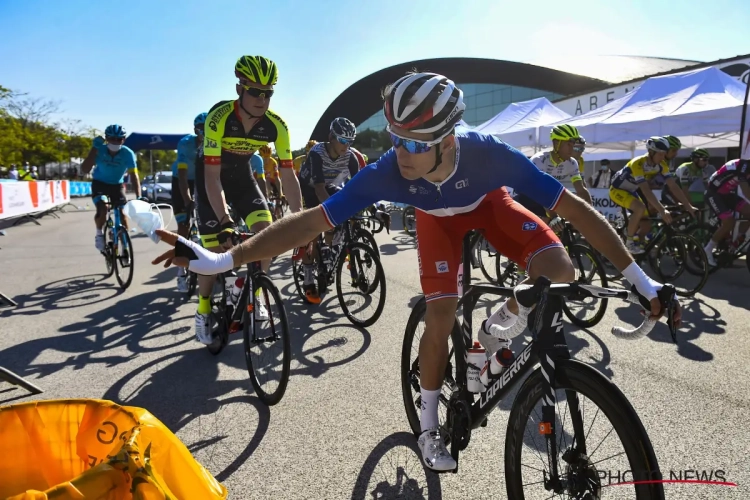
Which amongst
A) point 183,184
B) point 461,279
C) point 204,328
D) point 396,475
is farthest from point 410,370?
point 183,184

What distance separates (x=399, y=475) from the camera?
8.50ft

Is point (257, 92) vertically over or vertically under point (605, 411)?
over

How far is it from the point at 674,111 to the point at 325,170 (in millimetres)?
8546

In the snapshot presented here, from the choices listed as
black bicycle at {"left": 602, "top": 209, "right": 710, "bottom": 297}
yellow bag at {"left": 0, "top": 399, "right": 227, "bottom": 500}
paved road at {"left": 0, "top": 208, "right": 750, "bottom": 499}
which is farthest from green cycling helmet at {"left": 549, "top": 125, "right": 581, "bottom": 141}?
yellow bag at {"left": 0, "top": 399, "right": 227, "bottom": 500}

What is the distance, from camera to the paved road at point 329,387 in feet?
8.57

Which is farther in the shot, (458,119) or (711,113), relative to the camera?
(711,113)

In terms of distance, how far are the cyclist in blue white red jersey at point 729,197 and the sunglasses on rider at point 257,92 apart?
6710 millimetres

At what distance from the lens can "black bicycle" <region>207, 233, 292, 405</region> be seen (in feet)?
11.2

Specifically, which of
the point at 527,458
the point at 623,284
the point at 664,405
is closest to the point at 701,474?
the point at 664,405

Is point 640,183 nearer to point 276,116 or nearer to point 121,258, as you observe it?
point 276,116

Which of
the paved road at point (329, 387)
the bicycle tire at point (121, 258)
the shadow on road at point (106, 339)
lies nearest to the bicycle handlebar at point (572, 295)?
the paved road at point (329, 387)

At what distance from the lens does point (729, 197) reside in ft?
23.6

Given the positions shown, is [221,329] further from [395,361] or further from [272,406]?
[395,361]

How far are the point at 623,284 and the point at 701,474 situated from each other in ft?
16.6
